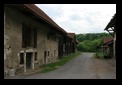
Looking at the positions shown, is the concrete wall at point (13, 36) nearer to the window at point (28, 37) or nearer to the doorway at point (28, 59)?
the window at point (28, 37)

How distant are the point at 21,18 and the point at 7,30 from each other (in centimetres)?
227

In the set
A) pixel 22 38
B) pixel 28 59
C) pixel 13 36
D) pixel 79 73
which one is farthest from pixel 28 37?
pixel 79 73

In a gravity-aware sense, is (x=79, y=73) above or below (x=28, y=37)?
below

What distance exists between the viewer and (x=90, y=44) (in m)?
76.1

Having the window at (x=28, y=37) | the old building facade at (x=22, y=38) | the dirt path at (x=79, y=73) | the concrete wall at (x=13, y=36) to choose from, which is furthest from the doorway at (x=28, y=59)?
the dirt path at (x=79, y=73)

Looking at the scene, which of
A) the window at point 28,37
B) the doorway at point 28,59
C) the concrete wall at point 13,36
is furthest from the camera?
the doorway at point 28,59

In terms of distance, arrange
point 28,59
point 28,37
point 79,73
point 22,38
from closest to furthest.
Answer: point 79,73, point 22,38, point 28,59, point 28,37

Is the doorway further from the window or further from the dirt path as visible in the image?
the dirt path

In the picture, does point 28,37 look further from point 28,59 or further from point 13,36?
point 13,36

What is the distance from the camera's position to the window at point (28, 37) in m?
15.4

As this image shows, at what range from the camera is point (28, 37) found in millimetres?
16656

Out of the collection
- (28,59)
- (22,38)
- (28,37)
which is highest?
(28,37)
